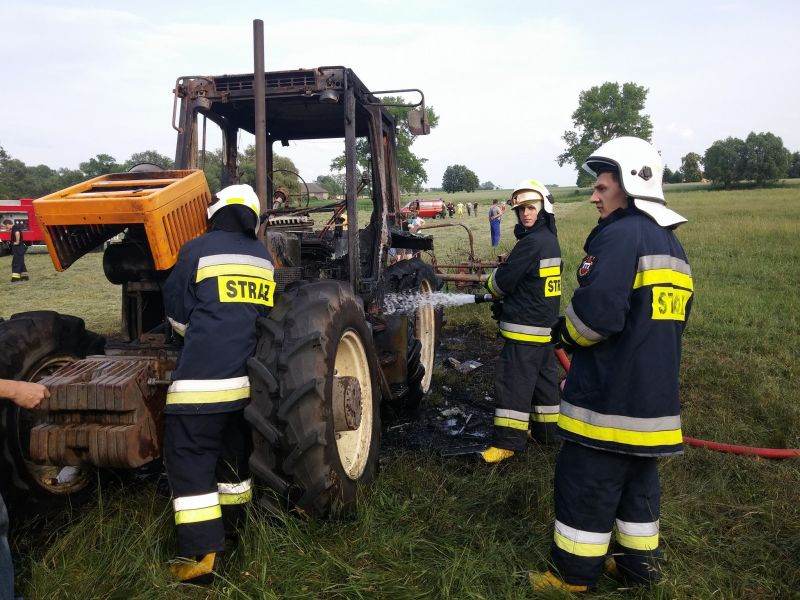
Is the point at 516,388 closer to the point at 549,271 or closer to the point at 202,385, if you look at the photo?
the point at 549,271

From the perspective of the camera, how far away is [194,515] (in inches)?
101

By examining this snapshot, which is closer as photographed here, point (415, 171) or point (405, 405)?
point (405, 405)

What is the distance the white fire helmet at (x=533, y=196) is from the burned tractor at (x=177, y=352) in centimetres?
131

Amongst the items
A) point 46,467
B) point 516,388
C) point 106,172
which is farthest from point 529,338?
point 106,172

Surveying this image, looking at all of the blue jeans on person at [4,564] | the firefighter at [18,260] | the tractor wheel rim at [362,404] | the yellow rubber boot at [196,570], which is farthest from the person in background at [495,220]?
the blue jeans on person at [4,564]

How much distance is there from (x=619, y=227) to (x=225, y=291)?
1.85 metres

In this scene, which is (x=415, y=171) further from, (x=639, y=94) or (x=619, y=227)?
(x=619, y=227)

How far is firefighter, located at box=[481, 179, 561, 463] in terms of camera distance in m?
4.34

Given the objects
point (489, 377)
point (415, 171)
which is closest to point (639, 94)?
point (415, 171)

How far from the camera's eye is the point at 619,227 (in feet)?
8.25

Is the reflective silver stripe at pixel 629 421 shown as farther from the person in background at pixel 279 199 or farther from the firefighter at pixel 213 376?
the person in background at pixel 279 199

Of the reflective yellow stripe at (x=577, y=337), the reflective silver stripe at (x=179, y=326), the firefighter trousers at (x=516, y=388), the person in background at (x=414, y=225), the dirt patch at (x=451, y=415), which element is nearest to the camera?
the reflective yellow stripe at (x=577, y=337)

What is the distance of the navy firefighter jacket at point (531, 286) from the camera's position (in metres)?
4.38

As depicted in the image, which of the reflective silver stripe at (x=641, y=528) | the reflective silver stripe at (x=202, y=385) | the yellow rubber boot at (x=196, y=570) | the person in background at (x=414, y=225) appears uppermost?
the person in background at (x=414, y=225)
